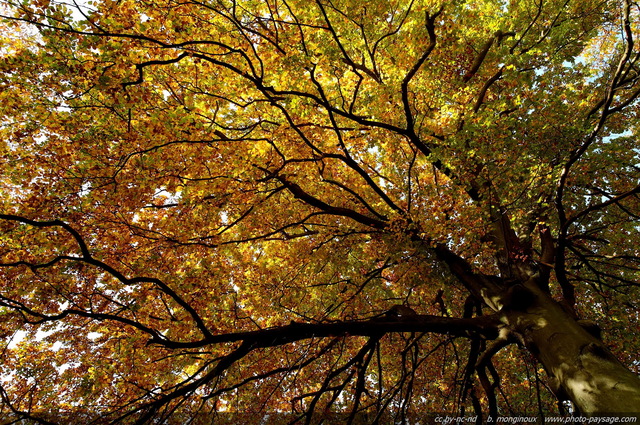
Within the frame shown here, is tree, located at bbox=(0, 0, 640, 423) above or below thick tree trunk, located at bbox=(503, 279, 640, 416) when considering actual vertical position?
above

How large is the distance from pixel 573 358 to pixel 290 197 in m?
6.22

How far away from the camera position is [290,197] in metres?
8.45

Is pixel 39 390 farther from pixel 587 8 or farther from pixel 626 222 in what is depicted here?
pixel 587 8

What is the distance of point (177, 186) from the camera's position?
20.5 ft

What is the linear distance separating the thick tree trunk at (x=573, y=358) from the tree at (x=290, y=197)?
0.02 metres

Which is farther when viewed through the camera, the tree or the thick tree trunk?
the tree

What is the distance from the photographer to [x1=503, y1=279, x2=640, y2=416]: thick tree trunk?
3265mm

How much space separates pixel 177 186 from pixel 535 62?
28.1ft

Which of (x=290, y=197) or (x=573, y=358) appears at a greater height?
(x=290, y=197)

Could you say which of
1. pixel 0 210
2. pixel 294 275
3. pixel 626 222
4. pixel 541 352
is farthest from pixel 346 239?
pixel 0 210

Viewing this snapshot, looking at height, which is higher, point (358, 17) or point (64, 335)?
point (358, 17)

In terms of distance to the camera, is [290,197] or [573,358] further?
[290,197]

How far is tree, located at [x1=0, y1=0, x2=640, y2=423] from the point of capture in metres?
4.55

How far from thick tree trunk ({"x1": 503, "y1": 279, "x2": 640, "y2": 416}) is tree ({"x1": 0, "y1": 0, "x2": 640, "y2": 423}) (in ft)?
0.08
